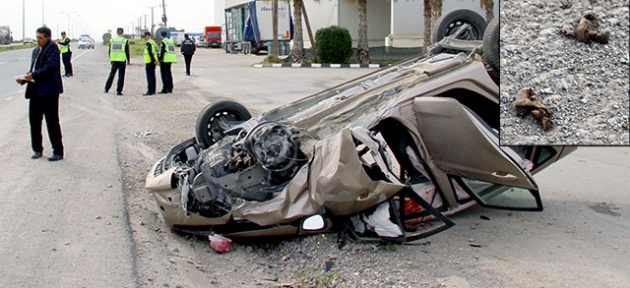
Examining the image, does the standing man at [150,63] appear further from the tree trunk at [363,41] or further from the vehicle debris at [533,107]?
the tree trunk at [363,41]

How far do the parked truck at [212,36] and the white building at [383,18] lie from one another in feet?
73.1

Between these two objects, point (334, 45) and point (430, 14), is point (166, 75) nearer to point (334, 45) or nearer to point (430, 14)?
point (430, 14)

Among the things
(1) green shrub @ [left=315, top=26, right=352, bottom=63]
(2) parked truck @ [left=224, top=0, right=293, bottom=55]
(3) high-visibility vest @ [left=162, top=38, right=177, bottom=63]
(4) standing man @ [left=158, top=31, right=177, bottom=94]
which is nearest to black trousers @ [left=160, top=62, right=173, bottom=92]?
(4) standing man @ [left=158, top=31, right=177, bottom=94]

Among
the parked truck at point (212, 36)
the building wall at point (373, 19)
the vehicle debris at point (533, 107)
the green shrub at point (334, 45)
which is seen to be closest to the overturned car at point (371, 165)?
the vehicle debris at point (533, 107)

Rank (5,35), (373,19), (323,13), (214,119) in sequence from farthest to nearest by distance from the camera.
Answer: (5,35)
(323,13)
(373,19)
(214,119)

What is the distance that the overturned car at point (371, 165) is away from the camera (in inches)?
179

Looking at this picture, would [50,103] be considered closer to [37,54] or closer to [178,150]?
[37,54]

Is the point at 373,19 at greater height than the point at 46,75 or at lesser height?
greater

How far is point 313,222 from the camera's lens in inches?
187

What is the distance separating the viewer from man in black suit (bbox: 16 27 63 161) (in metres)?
7.99

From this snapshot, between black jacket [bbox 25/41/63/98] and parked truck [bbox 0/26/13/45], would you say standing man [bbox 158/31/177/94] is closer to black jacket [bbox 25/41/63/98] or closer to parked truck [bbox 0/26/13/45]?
black jacket [bbox 25/41/63/98]

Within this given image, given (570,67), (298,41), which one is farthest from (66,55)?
(570,67)

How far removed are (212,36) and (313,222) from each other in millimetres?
64150

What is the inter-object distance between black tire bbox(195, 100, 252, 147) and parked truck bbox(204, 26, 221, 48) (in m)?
62.0
